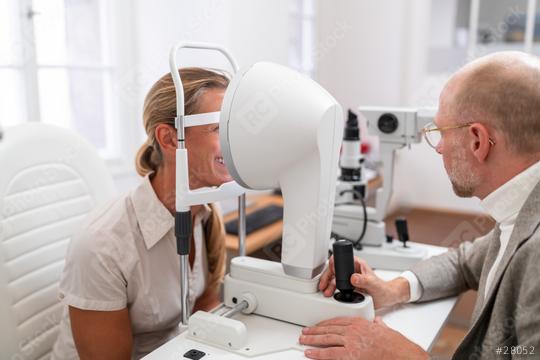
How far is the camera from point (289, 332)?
1.06 metres

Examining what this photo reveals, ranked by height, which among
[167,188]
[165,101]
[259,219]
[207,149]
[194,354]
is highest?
[165,101]

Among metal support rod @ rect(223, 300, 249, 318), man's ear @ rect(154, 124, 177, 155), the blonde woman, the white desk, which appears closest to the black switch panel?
the white desk

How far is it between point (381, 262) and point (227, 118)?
2.52 ft

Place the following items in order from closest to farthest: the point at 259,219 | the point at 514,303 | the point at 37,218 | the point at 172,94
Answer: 1. the point at 514,303
2. the point at 172,94
3. the point at 37,218
4. the point at 259,219

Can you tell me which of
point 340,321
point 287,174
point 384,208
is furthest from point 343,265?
point 384,208

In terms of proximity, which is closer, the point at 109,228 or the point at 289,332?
the point at 289,332

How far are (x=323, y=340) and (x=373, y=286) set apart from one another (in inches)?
8.9

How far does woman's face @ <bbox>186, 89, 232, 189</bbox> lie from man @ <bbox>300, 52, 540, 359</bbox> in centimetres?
35

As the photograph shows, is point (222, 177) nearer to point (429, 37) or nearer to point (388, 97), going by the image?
point (388, 97)

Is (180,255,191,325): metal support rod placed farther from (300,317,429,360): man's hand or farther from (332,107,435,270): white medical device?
(332,107,435,270): white medical device

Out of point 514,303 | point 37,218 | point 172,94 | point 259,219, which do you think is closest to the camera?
point 514,303

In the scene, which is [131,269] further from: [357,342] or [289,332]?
[357,342]

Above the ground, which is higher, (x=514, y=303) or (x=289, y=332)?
(x=514, y=303)

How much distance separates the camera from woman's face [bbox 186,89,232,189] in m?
1.17
